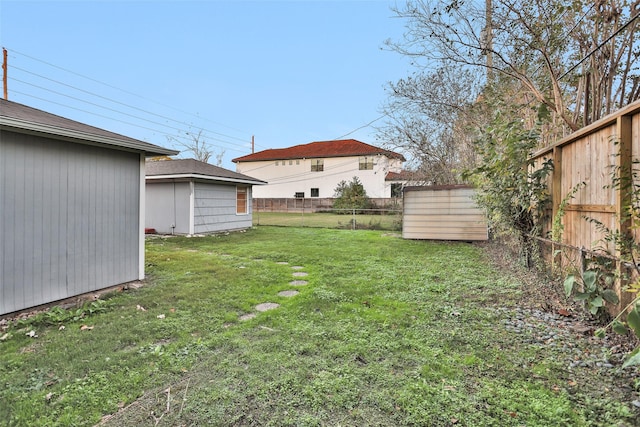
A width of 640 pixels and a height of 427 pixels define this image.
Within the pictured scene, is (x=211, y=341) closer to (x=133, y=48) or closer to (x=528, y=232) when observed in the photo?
(x=528, y=232)

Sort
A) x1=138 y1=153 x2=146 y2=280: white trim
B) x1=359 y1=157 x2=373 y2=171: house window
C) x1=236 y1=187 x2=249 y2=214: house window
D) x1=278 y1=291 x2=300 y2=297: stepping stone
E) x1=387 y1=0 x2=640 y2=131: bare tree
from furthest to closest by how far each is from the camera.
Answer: x1=359 y1=157 x2=373 y2=171: house window < x1=236 y1=187 x2=249 y2=214: house window < x1=138 y1=153 x2=146 y2=280: white trim < x1=278 y1=291 x2=300 y2=297: stepping stone < x1=387 y1=0 x2=640 y2=131: bare tree

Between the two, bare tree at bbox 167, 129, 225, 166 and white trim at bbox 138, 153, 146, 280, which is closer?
white trim at bbox 138, 153, 146, 280

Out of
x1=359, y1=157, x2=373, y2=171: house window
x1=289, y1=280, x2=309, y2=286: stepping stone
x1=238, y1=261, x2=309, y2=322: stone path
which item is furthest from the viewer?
x1=359, y1=157, x2=373, y2=171: house window

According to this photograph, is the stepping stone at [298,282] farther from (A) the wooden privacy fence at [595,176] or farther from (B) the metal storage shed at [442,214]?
(B) the metal storage shed at [442,214]

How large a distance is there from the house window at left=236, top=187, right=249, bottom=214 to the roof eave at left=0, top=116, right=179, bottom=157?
7.65 meters

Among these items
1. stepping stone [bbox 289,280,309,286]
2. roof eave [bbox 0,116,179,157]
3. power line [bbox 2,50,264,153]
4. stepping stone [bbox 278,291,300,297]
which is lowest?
stepping stone [bbox 278,291,300,297]

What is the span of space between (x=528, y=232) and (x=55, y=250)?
648 cm

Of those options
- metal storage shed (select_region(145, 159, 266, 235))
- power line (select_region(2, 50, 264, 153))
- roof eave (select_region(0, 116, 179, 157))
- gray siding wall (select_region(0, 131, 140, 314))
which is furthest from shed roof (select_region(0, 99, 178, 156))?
power line (select_region(2, 50, 264, 153))

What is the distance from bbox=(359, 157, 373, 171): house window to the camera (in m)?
24.8

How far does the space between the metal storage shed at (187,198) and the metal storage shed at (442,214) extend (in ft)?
22.0

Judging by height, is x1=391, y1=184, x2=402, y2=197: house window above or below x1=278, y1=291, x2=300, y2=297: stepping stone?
above

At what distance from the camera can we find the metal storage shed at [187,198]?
10.2m

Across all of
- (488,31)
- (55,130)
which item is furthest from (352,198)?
(55,130)

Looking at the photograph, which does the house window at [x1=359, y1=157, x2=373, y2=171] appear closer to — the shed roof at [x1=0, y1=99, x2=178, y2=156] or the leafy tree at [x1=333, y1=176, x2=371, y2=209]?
the leafy tree at [x1=333, y1=176, x2=371, y2=209]
